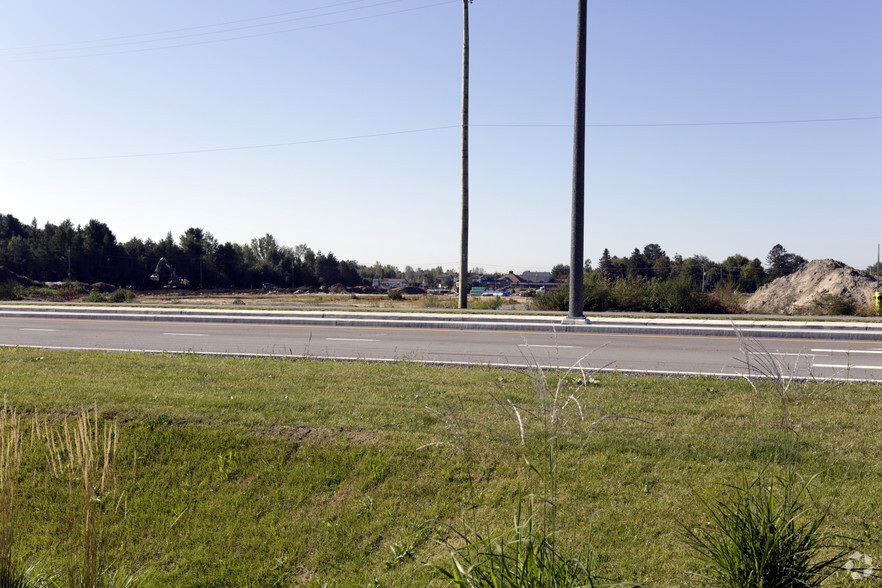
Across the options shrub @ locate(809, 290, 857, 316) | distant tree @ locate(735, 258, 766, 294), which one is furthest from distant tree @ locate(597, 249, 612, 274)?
shrub @ locate(809, 290, 857, 316)

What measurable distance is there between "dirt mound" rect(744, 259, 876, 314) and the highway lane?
2273 cm

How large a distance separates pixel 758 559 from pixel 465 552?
70.7 inches

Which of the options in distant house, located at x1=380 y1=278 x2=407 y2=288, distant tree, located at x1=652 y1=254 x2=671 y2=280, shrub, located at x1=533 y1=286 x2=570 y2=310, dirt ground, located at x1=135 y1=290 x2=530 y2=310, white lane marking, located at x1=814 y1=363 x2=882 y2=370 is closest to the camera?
white lane marking, located at x1=814 y1=363 x2=882 y2=370

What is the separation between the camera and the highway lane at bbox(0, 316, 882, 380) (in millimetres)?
10781

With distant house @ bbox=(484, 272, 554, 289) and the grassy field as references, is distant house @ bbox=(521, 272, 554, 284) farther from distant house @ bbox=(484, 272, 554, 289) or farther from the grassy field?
the grassy field

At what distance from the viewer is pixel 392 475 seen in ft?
17.7

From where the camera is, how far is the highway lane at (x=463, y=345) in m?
10.8

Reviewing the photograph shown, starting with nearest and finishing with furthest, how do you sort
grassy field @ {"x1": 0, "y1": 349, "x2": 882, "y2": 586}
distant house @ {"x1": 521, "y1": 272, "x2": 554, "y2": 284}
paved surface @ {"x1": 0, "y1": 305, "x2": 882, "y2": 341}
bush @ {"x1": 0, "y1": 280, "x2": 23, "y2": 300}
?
grassy field @ {"x1": 0, "y1": 349, "x2": 882, "y2": 586}
paved surface @ {"x1": 0, "y1": 305, "x2": 882, "y2": 341}
bush @ {"x1": 0, "y1": 280, "x2": 23, "y2": 300}
distant house @ {"x1": 521, "y1": 272, "x2": 554, "y2": 284}

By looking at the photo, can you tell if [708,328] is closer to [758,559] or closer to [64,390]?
[758,559]

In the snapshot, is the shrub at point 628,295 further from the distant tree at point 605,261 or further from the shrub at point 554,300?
the distant tree at point 605,261

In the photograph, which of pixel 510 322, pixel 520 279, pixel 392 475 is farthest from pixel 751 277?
pixel 392 475

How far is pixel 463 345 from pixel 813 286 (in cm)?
3177

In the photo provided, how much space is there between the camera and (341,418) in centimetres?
662

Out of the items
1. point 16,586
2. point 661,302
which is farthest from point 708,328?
point 16,586
